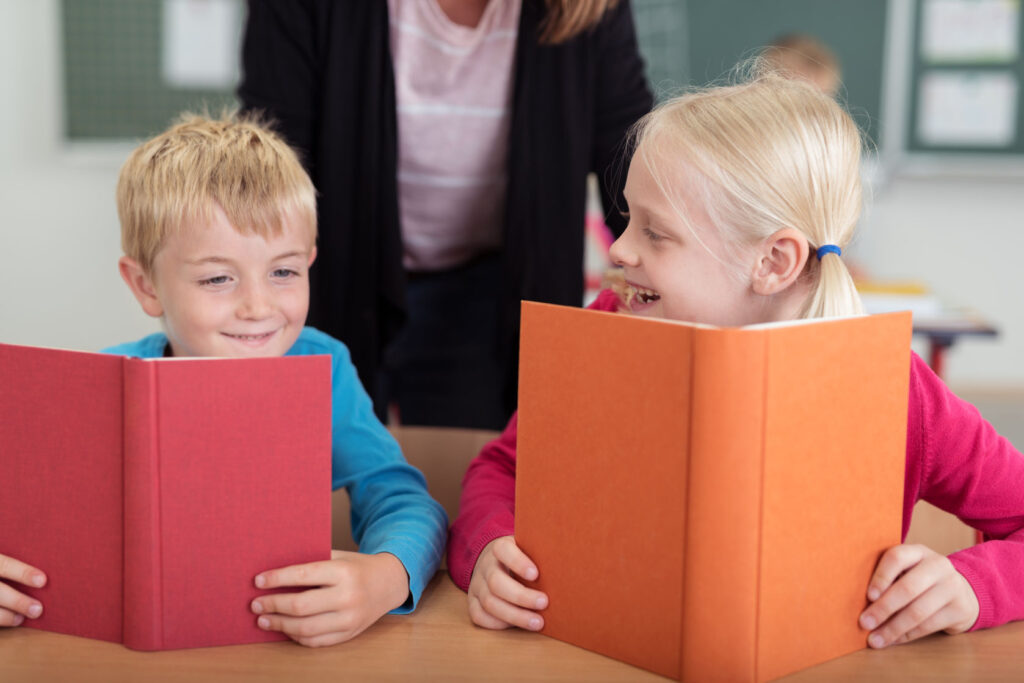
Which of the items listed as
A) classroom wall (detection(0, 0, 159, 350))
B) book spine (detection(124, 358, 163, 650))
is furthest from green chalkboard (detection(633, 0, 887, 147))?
book spine (detection(124, 358, 163, 650))

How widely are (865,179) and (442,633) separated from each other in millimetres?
624

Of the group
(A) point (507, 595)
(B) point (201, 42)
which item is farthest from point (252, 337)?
(B) point (201, 42)

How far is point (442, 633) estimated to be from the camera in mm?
828

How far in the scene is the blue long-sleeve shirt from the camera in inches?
36.8

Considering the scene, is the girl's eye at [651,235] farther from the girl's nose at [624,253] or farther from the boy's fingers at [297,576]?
the boy's fingers at [297,576]

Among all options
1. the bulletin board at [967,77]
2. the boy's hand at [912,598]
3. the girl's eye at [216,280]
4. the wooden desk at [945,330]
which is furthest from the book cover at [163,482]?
the bulletin board at [967,77]

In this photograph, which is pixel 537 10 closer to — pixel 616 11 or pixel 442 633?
pixel 616 11

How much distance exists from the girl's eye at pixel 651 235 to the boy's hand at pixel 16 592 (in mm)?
601

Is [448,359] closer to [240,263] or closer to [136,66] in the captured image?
[240,263]

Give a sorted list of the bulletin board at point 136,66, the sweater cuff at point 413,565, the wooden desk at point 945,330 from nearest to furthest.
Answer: the sweater cuff at point 413,565
the wooden desk at point 945,330
the bulletin board at point 136,66

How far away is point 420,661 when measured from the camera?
77 centimetres

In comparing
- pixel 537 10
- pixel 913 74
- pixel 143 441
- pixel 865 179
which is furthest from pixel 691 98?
pixel 913 74

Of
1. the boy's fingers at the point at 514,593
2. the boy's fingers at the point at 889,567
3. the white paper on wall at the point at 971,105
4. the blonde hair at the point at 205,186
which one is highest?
the white paper on wall at the point at 971,105

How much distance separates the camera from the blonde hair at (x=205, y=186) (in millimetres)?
1086
